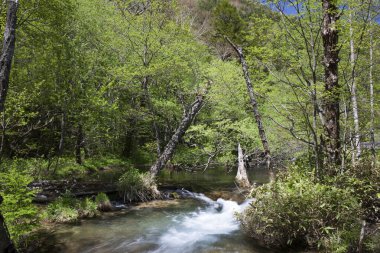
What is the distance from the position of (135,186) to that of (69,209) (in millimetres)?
3416

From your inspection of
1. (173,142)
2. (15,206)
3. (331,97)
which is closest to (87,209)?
(15,206)

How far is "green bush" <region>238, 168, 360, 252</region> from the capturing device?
6.32 metres

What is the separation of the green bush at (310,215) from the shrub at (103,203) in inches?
242

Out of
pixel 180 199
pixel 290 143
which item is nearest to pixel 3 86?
pixel 180 199

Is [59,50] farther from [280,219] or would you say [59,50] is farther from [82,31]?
[280,219]

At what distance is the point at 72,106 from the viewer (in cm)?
1224

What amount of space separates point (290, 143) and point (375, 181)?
10.1 m

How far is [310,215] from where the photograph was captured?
6.53 metres

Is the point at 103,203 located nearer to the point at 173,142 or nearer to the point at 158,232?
the point at 158,232

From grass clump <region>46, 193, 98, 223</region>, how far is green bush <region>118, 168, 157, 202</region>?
6.33 ft

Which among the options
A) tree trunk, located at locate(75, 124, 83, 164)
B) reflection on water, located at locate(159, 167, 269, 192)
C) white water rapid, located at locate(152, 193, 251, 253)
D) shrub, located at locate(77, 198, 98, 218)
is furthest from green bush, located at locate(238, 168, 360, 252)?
tree trunk, located at locate(75, 124, 83, 164)

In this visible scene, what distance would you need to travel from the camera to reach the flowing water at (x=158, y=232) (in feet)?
25.0

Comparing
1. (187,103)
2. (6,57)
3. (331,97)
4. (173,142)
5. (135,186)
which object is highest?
(187,103)

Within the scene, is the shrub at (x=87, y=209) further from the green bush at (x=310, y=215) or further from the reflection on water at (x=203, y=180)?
the green bush at (x=310, y=215)
